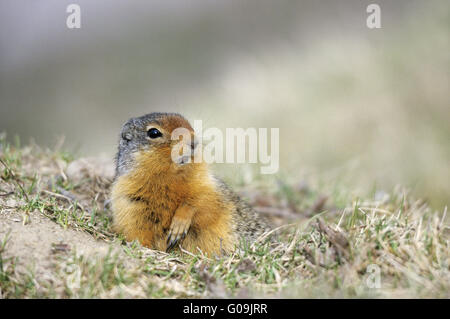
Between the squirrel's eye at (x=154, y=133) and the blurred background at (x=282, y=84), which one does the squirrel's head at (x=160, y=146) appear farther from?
the blurred background at (x=282, y=84)

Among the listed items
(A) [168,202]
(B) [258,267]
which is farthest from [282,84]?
(B) [258,267]

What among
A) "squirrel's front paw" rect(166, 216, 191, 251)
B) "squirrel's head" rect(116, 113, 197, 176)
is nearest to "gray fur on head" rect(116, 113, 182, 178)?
"squirrel's head" rect(116, 113, 197, 176)

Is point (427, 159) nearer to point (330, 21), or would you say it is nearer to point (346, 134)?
point (346, 134)

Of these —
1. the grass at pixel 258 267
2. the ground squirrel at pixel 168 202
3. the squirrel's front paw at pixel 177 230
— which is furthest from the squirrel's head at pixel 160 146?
the grass at pixel 258 267

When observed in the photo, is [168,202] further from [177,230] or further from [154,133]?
[154,133]

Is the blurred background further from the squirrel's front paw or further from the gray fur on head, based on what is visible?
the squirrel's front paw

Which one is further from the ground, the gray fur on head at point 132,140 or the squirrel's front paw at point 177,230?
the gray fur on head at point 132,140

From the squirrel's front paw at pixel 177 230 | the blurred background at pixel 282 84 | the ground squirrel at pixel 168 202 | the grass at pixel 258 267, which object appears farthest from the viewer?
the blurred background at pixel 282 84
